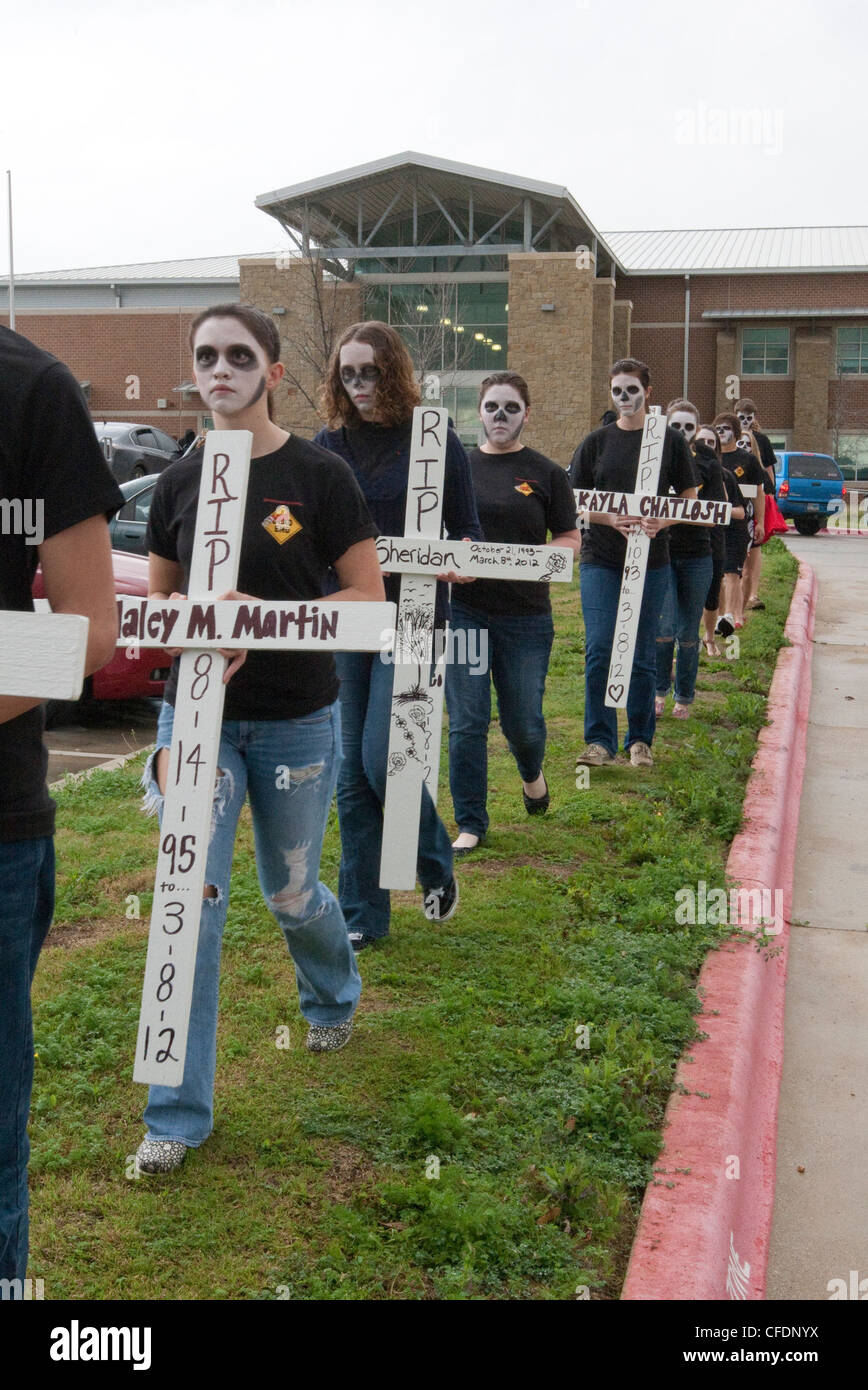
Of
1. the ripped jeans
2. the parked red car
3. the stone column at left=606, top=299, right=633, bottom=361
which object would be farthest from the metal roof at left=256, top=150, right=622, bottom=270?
the ripped jeans

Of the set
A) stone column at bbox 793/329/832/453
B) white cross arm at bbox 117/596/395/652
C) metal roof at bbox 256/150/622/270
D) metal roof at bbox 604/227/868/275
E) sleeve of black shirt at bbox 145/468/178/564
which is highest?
metal roof at bbox 604/227/868/275

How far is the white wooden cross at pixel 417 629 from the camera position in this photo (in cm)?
443

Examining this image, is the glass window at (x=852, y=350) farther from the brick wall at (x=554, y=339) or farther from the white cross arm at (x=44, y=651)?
the white cross arm at (x=44, y=651)

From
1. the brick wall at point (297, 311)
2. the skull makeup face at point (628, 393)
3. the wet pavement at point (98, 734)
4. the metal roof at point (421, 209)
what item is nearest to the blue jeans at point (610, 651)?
the skull makeup face at point (628, 393)

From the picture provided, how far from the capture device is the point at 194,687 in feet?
9.89

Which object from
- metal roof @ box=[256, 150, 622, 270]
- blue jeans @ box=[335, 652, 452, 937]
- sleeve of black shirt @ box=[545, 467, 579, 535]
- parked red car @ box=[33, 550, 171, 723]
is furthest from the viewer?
metal roof @ box=[256, 150, 622, 270]

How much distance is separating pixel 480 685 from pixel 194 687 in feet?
9.64

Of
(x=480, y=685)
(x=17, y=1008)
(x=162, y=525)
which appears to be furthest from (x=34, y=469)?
(x=480, y=685)

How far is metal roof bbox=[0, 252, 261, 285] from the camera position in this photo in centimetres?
4516

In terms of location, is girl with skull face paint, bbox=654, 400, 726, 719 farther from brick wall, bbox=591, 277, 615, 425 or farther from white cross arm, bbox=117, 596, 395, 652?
brick wall, bbox=591, 277, 615, 425

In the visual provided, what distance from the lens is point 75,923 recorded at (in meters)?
4.97

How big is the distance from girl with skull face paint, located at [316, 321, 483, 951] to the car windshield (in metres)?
26.8
